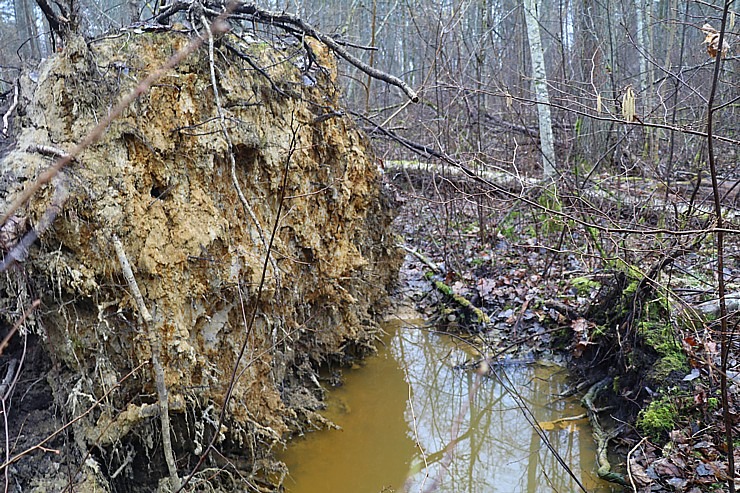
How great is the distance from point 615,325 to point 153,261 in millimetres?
3582

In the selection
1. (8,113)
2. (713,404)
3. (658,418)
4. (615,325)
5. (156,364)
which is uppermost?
(8,113)

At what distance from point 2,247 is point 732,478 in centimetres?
347

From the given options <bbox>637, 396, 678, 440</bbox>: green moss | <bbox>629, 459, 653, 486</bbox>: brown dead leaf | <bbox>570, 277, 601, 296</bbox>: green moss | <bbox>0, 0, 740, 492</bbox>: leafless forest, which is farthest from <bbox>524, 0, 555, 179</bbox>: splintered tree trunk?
<bbox>629, 459, 653, 486</bbox>: brown dead leaf

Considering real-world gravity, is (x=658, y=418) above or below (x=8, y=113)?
below

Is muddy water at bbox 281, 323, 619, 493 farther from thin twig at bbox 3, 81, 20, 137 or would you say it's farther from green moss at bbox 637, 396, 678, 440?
thin twig at bbox 3, 81, 20, 137

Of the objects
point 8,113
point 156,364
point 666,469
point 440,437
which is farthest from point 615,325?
point 8,113

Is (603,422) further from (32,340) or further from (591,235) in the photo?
(32,340)

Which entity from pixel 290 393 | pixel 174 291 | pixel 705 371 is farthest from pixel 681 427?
pixel 174 291

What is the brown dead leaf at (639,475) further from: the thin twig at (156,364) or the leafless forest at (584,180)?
the thin twig at (156,364)

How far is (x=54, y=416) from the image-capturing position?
2.75 m

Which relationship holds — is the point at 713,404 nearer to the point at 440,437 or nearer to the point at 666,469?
the point at 666,469

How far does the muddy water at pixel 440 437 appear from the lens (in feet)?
12.0

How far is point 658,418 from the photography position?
3.49 m

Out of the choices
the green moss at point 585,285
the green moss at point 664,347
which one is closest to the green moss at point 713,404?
the green moss at point 664,347
